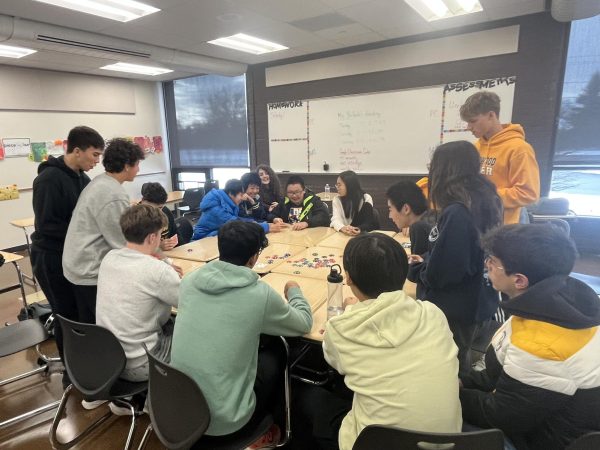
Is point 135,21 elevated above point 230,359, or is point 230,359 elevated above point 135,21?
point 135,21

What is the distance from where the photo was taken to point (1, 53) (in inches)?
185

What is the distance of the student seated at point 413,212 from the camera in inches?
73.7

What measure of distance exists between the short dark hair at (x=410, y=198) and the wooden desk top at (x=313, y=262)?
63 centimetres

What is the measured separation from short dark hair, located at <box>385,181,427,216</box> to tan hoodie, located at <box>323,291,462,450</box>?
96 centimetres

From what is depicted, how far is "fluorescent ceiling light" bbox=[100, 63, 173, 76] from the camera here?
566 centimetres

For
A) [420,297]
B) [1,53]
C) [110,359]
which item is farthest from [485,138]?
[1,53]

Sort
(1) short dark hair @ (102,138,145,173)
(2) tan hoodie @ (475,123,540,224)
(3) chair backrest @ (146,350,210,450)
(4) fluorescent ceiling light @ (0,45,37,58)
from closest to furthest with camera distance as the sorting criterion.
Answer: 1. (3) chair backrest @ (146,350,210,450)
2. (1) short dark hair @ (102,138,145,173)
3. (2) tan hoodie @ (475,123,540,224)
4. (4) fluorescent ceiling light @ (0,45,37,58)

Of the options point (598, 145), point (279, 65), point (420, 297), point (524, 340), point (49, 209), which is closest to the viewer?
point (524, 340)

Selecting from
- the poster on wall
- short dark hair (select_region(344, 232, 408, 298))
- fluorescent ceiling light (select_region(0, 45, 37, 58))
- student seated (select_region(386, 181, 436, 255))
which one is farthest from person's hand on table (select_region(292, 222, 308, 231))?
the poster on wall

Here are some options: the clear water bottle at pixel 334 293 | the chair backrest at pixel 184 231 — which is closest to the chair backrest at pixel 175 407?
the clear water bottle at pixel 334 293

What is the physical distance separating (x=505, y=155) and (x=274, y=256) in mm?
1689

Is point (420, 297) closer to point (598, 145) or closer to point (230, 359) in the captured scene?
point (230, 359)

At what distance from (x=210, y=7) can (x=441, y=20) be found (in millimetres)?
2499

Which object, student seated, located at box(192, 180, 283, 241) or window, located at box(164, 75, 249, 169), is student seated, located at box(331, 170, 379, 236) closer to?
student seated, located at box(192, 180, 283, 241)
